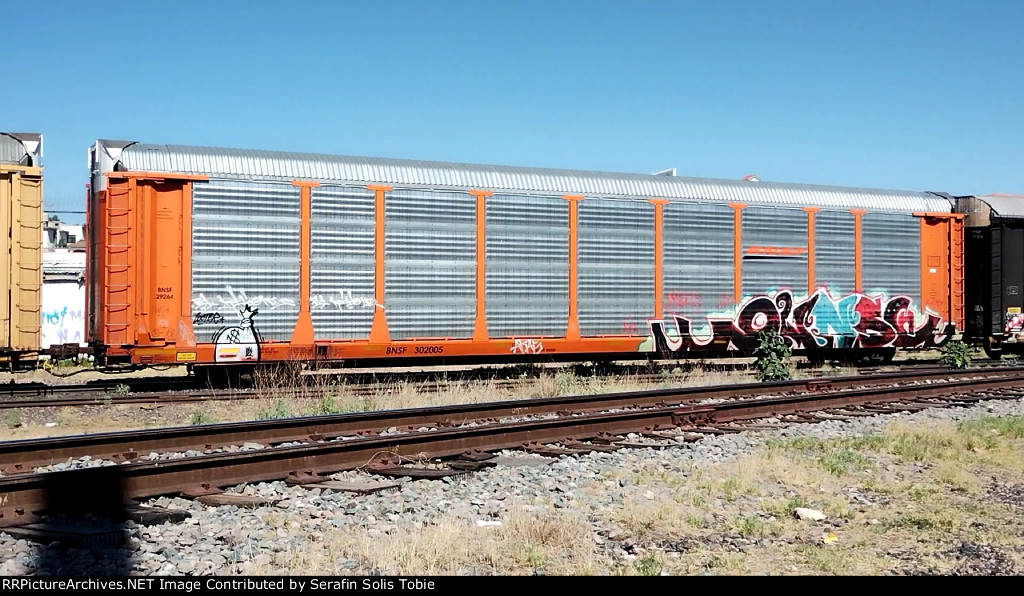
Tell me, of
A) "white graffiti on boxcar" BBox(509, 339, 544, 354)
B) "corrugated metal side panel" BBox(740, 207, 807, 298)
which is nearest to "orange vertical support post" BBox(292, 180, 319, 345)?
"white graffiti on boxcar" BBox(509, 339, 544, 354)

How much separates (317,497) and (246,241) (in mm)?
8036

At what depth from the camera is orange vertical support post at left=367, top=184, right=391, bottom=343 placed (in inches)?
578

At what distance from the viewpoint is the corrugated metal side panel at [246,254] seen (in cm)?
1370

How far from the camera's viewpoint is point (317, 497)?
672 centimetres

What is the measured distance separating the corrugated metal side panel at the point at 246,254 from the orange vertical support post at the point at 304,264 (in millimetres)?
66

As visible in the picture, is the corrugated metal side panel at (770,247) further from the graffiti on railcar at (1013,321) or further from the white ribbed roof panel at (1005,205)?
the graffiti on railcar at (1013,321)

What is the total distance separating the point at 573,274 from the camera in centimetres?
1602

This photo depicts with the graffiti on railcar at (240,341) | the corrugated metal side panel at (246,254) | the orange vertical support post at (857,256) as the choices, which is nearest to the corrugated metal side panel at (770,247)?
the orange vertical support post at (857,256)

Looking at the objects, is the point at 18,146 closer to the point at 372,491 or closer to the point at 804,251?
the point at 372,491

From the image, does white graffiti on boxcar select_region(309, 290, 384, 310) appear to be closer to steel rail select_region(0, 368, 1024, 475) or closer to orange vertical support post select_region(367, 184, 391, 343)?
orange vertical support post select_region(367, 184, 391, 343)

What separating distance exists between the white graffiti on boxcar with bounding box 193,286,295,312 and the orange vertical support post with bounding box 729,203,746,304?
827 centimetres

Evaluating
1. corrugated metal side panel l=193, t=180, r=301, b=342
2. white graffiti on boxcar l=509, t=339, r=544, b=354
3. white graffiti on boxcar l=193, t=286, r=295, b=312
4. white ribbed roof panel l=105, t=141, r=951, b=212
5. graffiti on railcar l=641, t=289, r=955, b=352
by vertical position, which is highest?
white ribbed roof panel l=105, t=141, r=951, b=212
